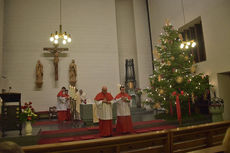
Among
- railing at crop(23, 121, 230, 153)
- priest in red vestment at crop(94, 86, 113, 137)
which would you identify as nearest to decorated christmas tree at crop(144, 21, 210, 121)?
priest in red vestment at crop(94, 86, 113, 137)

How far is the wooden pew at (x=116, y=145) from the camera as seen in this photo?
189 cm

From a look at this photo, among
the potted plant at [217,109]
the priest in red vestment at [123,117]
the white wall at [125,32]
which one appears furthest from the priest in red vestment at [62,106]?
the potted plant at [217,109]

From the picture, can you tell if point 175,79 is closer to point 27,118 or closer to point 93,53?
point 27,118

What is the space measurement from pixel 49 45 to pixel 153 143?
33.6 ft

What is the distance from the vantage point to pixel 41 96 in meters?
10.5

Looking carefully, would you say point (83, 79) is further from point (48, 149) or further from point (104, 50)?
point (48, 149)

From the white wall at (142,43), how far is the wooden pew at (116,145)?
9970 mm

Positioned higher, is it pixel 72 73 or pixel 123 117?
pixel 72 73

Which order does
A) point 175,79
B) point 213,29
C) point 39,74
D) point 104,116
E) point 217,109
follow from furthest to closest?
point 39,74, point 213,29, point 175,79, point 217,109, point 104,116

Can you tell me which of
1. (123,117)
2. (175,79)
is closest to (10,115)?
(123,117)

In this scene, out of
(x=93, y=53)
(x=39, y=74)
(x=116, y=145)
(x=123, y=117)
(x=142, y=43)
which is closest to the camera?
(x=116, y=145)

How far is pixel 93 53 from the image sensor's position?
464 inches

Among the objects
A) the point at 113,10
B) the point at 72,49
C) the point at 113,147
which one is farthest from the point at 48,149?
the point at 113,10

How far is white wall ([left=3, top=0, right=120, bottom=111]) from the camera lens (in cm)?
1038
